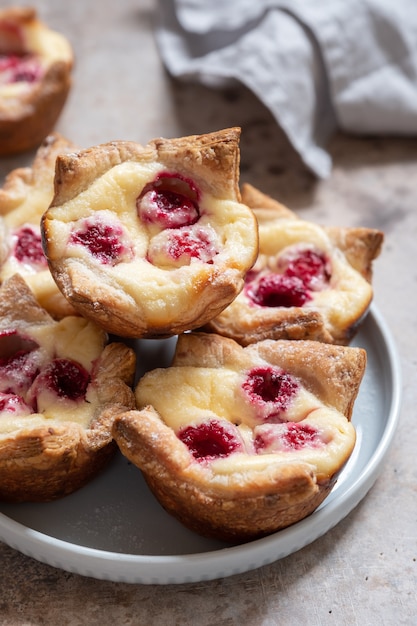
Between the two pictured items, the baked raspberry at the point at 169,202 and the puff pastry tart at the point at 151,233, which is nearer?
the puff pastry tart at the point at 151,233

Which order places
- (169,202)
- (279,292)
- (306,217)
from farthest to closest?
1. (306,217)
2. (279,292)
3. (169,202)

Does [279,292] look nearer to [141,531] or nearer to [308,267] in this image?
[308,267]

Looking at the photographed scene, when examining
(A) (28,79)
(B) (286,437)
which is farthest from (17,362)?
(A) (28,79)

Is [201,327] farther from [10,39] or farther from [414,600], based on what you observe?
[10,39]

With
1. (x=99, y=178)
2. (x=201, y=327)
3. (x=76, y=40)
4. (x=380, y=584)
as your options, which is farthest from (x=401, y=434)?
(x=76, y=40)

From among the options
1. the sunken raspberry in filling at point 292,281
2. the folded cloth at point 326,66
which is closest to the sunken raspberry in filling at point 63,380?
the sunken raspberry in filling at point 292,281

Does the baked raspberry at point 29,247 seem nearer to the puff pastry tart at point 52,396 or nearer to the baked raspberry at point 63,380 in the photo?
the puff pastry tart at point 52,396
